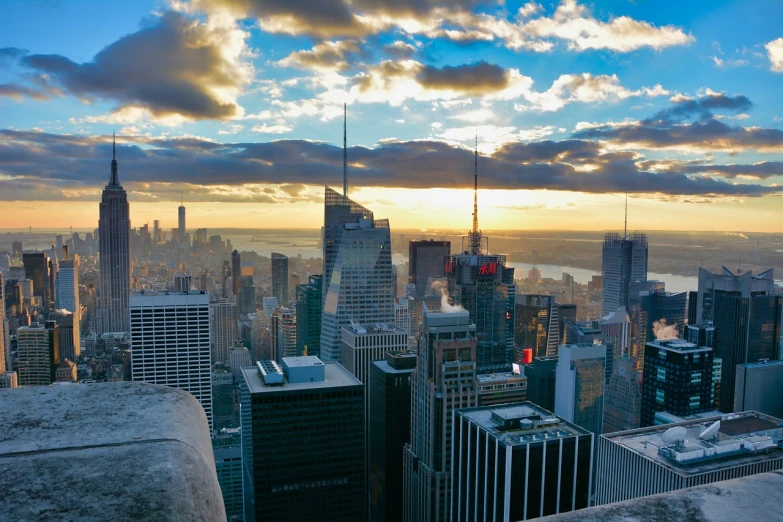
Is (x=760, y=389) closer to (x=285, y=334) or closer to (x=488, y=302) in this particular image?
(x=488, y=302)

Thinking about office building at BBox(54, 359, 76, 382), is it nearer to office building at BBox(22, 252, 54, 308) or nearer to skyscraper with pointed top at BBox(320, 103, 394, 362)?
skyscraper with pointed top at BBox(320, 103, 394, 362)

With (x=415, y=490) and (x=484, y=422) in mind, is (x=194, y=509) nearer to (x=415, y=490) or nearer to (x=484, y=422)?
(x=484, y=422)

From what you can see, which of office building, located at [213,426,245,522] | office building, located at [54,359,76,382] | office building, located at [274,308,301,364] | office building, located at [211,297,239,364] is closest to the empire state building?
office building, located at [211,297,239,364]

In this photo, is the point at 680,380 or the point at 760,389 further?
the point at 760,389

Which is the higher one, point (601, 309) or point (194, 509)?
point (194, 509)

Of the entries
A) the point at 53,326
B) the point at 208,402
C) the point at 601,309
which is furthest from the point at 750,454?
the point at 53,326

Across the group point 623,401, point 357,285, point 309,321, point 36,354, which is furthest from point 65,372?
point 623,401
